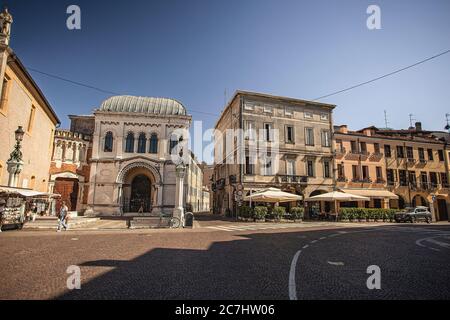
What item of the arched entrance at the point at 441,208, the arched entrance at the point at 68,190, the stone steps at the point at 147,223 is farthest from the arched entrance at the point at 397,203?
the arched entrance at the point at 68,190

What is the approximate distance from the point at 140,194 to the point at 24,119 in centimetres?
1331

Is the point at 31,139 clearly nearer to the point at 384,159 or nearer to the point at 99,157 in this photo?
the point at 99,157

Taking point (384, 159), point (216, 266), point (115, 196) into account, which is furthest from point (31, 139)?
point (384, 159)

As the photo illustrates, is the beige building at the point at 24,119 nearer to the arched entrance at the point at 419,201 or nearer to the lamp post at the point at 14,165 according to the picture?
the lamp post at the point at 14,165

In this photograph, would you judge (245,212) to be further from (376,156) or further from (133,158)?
(376,156)

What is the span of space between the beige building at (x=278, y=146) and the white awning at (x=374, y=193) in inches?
106

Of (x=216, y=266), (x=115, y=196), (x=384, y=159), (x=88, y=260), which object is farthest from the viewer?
(x=384, y=159)

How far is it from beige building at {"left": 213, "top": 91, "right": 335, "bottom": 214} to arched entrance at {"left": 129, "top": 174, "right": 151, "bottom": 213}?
30.2 feet

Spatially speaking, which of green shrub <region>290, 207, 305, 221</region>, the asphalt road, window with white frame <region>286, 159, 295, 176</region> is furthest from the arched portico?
the asphalt road

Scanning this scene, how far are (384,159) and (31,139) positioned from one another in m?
36.2

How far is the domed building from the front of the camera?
26.3 metres

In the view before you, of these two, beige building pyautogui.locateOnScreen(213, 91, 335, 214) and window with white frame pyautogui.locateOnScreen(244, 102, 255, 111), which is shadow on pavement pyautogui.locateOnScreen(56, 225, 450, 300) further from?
window with white frame pyautogui.locateOnScreen(244, 102, 255, 111)

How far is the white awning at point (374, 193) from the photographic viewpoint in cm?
2530
